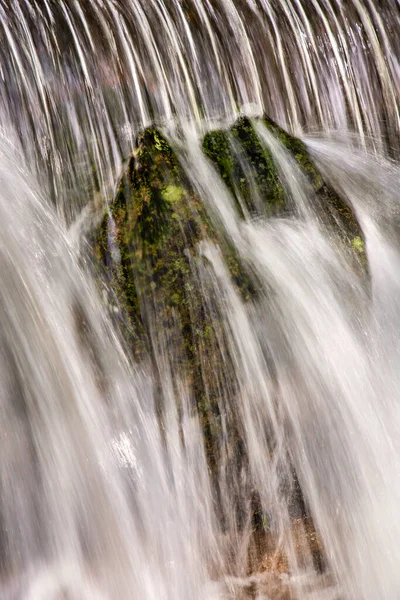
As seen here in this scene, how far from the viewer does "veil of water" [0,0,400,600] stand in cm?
271

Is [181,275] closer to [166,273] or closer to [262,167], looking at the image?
[166,273]

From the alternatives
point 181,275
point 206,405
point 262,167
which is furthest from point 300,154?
point 206,405

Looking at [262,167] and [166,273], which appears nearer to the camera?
[166,273]

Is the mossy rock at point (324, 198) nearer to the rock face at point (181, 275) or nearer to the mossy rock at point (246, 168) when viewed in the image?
the rock face at point (181, 275)

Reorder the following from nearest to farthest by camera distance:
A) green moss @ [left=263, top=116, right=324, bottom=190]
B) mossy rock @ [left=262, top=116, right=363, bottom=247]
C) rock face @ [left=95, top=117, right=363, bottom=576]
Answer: rock face @ [left=95, top=117, right=363, bottom=576]
mossy rock @ [left=262, top=116, right=363, bottom=247]
green moss @ [left=263, top=116, right=324, bottom=190]

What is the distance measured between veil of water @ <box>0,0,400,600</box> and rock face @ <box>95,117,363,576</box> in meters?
0.02

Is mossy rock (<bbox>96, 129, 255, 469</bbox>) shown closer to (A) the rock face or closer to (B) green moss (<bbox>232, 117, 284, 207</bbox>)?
(A) the rock face

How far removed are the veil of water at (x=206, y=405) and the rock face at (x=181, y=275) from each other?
16 millimetres

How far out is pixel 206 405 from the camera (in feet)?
9.36

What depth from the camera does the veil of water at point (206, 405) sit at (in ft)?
8.89

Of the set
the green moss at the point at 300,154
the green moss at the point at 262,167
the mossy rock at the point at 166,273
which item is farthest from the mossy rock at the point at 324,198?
the mossy rock at the point at 166,273

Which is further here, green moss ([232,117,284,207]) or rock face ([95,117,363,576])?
green moss ([232,117,284,207])

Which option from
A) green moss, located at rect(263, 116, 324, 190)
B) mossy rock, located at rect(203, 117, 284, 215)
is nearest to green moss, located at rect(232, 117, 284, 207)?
mossy rock, located at rect(203, 117, 284, 215)

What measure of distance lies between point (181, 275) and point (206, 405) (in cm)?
65
